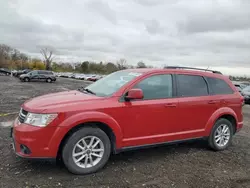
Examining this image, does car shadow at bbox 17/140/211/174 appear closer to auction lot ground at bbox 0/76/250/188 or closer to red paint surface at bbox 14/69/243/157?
auction lot ground at bbox 0/76/250/188

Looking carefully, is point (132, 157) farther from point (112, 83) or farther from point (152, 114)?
point (112, 83)

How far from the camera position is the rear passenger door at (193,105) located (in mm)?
4688

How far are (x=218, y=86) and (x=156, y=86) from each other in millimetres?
1699

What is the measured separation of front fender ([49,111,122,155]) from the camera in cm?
355

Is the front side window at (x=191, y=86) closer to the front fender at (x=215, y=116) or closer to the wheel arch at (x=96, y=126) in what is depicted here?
the front fender at (x=215, y=116)

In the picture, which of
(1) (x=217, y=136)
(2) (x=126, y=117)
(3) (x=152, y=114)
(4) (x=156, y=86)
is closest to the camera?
(2) (x=126, y=117)

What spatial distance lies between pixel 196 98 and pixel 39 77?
33221 millimetres

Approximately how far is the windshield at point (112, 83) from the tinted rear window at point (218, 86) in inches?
71.1

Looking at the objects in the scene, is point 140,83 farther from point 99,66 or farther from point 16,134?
point 99,66

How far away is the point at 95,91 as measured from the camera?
14.9ft

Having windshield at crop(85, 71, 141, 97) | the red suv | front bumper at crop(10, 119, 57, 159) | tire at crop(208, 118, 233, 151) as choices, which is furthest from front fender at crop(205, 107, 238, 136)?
front bumper at crop(10, 119, 57, 159)

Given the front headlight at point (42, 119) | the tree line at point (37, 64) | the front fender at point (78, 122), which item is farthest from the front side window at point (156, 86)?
the tree line at point (37, 64)

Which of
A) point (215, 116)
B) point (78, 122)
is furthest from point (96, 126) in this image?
point (215, 116)

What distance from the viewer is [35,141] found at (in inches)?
137
